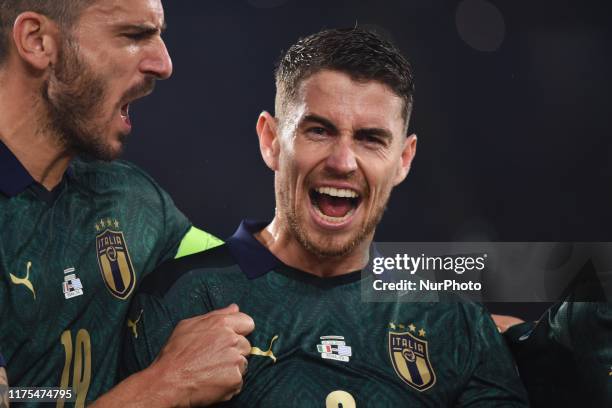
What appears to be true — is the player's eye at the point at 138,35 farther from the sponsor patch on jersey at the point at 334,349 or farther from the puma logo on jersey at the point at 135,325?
the sponsor patch on jersey at the point at 334,349

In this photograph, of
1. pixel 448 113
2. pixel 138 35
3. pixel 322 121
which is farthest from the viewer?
pixel 448 113

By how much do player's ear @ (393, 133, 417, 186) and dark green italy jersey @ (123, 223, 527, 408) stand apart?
30 cm

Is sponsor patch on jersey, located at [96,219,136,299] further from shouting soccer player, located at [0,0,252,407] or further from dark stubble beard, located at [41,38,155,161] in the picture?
dark stubble beard, located at [41,38,155,161]

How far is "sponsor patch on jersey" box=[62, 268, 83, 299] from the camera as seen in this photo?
6.83 ft

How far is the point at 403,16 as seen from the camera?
242cm

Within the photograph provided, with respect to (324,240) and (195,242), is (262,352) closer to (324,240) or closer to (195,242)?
(324,240)

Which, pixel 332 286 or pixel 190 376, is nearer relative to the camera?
pixel 190 376

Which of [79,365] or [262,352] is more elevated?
[262,352]

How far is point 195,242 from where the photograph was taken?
2.26m

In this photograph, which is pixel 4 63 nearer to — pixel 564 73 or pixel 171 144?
pixel 171 144

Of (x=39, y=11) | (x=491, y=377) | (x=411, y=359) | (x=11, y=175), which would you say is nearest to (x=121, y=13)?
(x=39, y=11)

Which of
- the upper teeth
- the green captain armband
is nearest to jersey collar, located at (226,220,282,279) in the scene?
the green captain armband

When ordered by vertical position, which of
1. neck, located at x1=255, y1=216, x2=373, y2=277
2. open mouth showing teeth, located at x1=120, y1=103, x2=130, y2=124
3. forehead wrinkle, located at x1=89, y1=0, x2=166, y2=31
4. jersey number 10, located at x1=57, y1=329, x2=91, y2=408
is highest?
forehead wrinkle, located at x1=89, y1=0, x2=166, y2=31

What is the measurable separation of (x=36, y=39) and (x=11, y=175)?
38 cm
